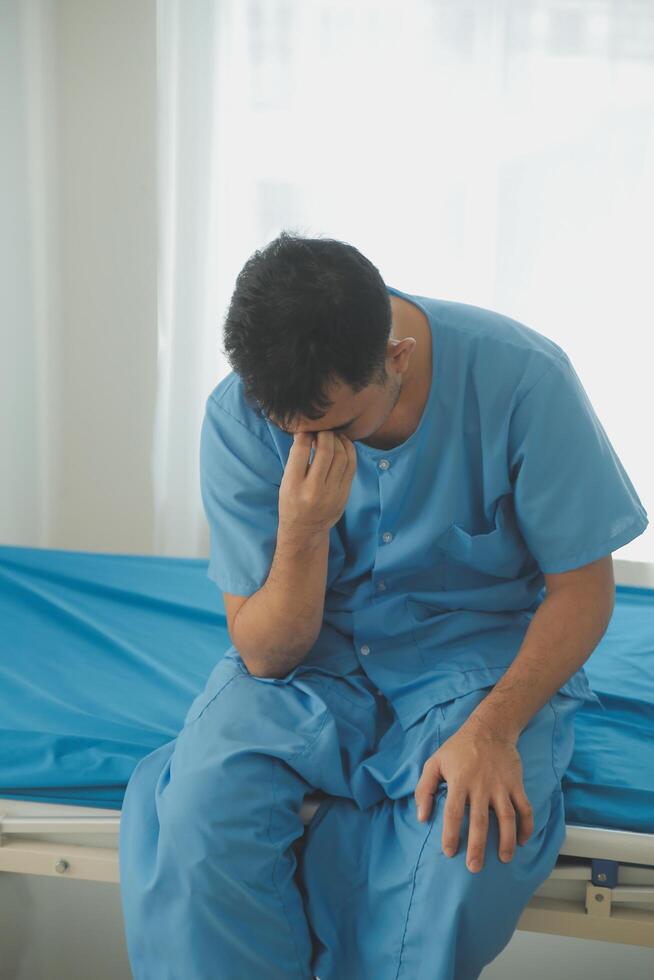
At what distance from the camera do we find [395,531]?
1306 millimetres

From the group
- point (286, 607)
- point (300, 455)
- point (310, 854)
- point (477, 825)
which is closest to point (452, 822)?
point (477, 825)

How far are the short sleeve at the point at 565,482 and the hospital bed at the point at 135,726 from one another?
286 mm

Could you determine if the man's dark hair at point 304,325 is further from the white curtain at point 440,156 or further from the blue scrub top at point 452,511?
the white curtain at point 440,156

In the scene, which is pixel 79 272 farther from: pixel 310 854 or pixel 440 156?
pixel 310 854

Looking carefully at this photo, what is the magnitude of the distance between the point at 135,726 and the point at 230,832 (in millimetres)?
338

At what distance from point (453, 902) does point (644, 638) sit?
82 centimetres

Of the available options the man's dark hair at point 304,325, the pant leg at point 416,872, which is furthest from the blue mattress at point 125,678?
the man's dark hair at point 304,325

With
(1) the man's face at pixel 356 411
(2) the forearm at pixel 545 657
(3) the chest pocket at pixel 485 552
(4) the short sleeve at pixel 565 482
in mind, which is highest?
(1) the man's face at pixel 356 411

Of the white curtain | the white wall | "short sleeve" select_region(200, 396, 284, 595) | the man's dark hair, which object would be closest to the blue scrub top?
"short sleeve" select_region(200, 396, 284, 595)

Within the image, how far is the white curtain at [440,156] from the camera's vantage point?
2.35 m

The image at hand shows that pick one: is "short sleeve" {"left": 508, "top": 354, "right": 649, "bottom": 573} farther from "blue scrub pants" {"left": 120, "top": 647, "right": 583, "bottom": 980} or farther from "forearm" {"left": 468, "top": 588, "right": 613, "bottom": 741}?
"blue scrub pants" {"left": 120, "top": 647, "right": 583, "bottom": 980}

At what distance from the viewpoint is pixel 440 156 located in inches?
95.7

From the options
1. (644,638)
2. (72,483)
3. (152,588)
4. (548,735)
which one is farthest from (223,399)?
(72,483)

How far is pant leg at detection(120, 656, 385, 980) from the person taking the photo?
1.06m
